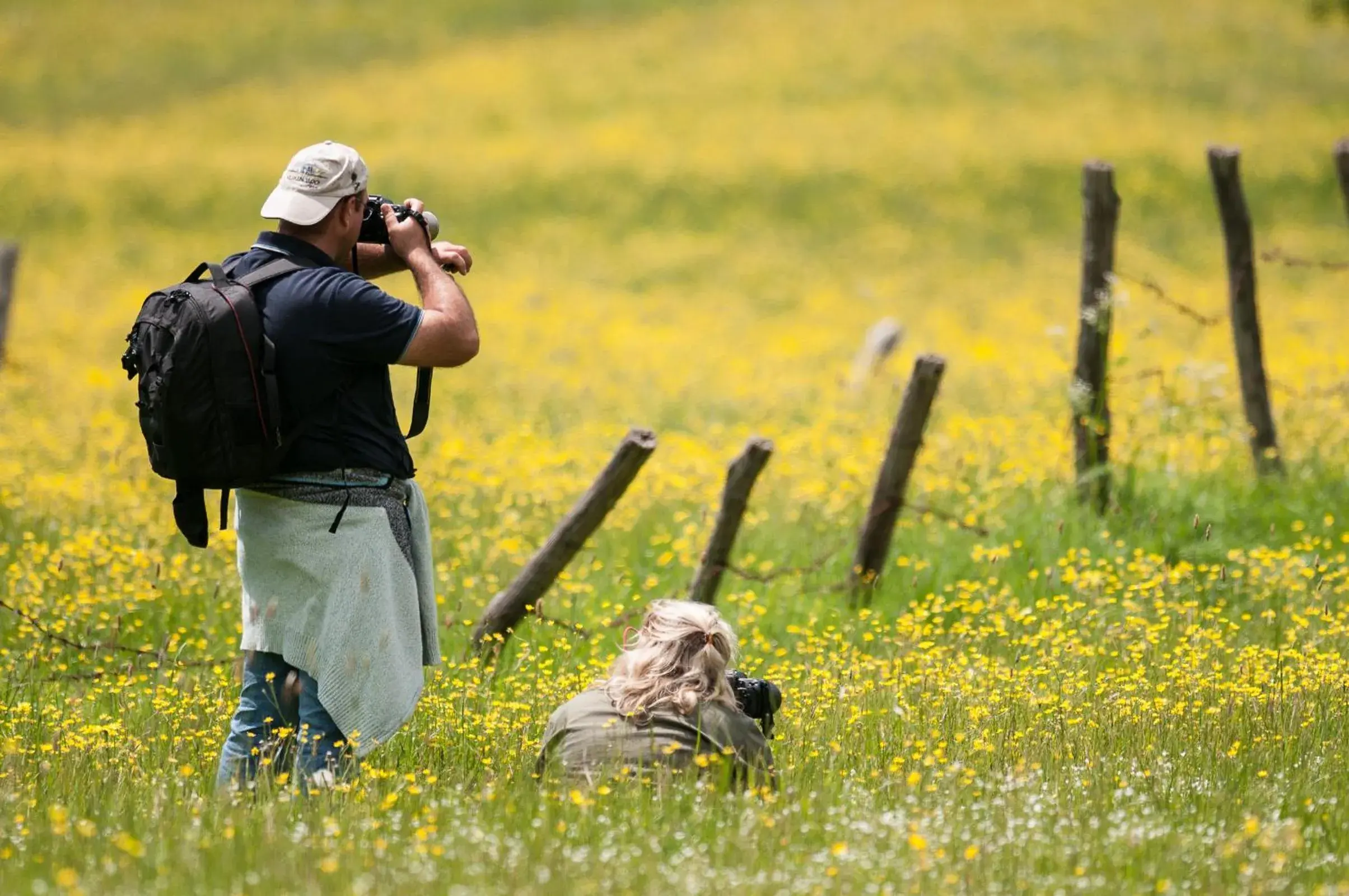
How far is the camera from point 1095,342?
8.55 metres

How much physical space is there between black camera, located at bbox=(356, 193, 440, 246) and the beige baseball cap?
0.26 metres

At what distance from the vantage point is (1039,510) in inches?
347

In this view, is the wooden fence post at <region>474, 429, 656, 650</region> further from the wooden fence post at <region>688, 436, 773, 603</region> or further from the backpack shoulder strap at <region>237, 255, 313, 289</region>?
the backpack shoulder strap at <region>237, 255, 313, 289</region>

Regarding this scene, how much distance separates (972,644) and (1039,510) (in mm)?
1908

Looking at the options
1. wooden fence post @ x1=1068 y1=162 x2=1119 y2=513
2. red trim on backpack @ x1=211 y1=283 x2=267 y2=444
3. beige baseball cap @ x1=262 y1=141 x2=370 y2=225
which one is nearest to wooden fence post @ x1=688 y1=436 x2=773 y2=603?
wooden fence post @ x1=1068 y1=162 x2=1119 y2=513

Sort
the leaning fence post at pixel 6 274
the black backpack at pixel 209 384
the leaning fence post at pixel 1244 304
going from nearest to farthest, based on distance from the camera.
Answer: the black backpack at pixel 209 384
the leaning fence post at pixel 1244 304
the leaning fence post at pixel 6 274

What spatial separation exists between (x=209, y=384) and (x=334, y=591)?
2.47 feet

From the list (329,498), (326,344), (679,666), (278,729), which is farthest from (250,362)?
(679,666)

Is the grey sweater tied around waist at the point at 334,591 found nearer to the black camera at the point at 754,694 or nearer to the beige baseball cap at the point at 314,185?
the beige baseball cap at the point at 314,185

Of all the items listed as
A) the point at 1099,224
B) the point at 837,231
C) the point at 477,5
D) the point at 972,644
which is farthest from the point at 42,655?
the point at 477,5

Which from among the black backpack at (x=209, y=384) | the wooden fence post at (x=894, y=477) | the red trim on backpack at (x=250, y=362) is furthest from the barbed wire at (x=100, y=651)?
the wooden fence post at (x=894, y=477)

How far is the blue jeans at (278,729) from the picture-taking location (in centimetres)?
470

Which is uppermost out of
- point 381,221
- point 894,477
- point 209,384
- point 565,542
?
point 381,221

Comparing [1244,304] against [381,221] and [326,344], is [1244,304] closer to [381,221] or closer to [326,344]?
[381,221]
